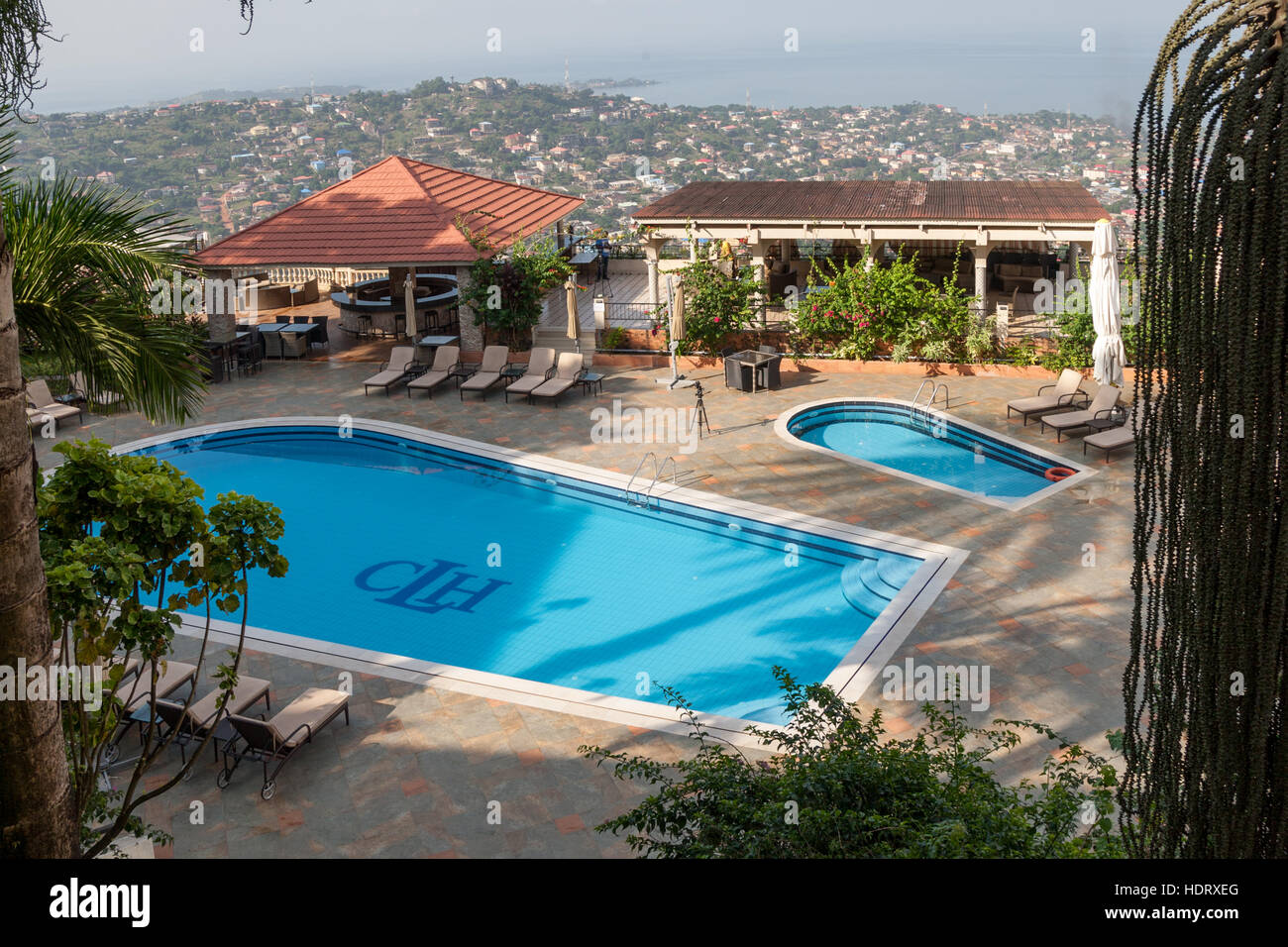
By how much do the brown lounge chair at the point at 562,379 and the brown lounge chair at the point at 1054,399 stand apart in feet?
24.8

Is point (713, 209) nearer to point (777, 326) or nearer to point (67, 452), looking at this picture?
point (777, 326)

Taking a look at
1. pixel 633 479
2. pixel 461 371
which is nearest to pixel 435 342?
pixel 461 371

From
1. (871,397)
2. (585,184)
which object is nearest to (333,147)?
(585,184)

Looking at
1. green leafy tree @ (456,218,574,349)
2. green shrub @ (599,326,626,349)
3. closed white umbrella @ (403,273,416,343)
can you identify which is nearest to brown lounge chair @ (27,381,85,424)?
closed white umbrella @ (403,273,416,343)

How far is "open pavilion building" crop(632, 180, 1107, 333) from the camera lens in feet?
69.0

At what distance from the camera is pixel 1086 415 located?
16.9 meters

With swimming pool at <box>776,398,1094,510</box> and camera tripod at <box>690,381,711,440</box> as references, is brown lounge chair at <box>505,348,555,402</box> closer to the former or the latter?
camera tripod at <box>690,381,711,440</box>

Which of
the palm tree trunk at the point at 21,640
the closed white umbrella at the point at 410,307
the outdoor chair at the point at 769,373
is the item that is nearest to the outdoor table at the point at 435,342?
the closed white umbrella at the point at 410,307

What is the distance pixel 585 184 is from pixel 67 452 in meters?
46.9

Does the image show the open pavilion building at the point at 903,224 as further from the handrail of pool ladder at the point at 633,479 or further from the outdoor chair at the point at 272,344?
the outdoor chair at the point at 272,344

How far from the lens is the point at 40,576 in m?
4.36

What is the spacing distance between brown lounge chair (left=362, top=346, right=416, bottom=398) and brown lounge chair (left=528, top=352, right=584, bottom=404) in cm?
264

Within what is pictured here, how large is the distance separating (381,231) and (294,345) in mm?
3142

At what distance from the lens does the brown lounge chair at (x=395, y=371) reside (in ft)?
65.4
